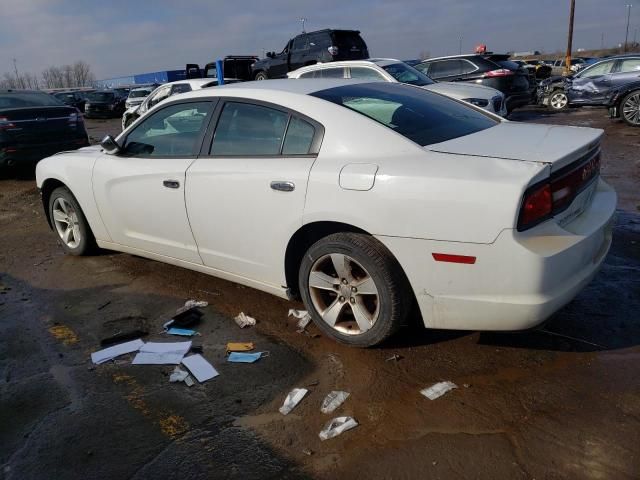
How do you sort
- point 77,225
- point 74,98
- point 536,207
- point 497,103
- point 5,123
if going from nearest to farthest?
point 536,207 → point 77,225 → point 5,123 → point 497,103 → point 74,98

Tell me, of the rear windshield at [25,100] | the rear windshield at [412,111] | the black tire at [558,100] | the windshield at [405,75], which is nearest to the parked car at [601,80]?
the black tire at [558,100]

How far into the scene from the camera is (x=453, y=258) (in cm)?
272

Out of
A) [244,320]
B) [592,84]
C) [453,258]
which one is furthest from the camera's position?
[592,84]

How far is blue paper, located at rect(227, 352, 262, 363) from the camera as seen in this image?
10.8ft

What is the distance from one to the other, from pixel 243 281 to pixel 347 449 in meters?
1.62

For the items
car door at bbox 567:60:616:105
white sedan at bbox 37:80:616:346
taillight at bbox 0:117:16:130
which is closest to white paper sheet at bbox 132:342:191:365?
white sedan at bbox 37:80:616:346

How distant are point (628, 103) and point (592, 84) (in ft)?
9.14

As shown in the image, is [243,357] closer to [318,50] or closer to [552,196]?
[552,196]

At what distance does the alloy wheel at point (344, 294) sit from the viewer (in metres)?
3.14

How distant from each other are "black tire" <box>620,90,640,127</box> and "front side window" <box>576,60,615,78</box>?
285 cm

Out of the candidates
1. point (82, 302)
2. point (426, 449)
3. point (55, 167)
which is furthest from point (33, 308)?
point (426, 449)

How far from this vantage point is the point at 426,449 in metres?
2.44

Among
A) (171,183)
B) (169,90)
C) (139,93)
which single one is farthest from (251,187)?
(139,93)

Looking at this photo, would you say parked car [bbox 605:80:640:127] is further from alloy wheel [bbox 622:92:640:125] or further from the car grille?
the car grille
